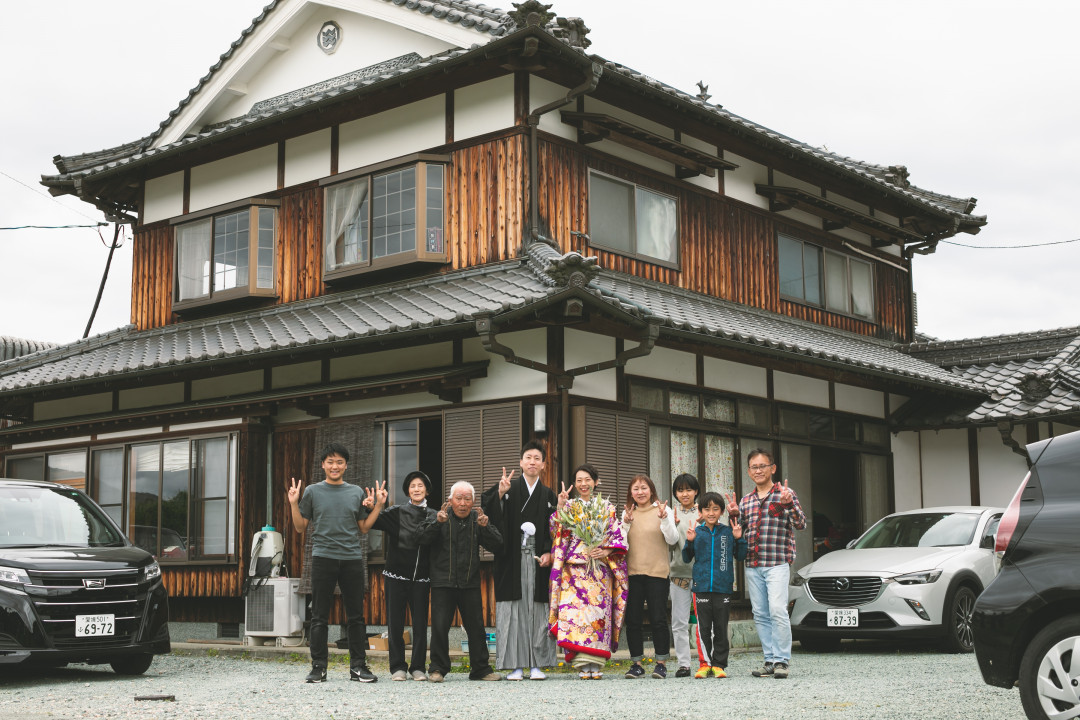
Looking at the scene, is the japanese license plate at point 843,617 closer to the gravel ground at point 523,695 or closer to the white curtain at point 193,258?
the gravel ground at point 523,695

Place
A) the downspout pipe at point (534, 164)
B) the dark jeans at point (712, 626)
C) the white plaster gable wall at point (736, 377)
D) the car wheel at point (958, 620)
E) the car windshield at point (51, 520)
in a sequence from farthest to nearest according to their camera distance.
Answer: the white plaster gable wall at point (736, 377)
the downspout pipe at point (534, 164)
the car wheel at point (958, 620)
the car windshield at point (51, 520)
the dark jeans at point (712, 626)

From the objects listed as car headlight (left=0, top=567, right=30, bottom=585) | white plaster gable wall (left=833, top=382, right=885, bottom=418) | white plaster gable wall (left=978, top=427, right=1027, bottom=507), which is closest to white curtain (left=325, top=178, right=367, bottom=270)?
car headlight (left=0, top=567, right=30, bottom=585)

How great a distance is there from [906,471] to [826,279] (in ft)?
9.44

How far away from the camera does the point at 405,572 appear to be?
923 cm

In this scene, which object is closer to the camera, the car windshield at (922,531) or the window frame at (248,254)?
the car windshield at (922,531)

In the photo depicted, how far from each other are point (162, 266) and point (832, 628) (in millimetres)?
9922

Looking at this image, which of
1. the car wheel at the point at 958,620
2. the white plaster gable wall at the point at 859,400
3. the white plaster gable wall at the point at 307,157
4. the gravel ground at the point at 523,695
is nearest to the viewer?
the gravel ground at the point at 523,695

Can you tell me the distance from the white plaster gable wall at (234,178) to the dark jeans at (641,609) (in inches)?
304

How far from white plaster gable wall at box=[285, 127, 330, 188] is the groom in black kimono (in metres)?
6.23

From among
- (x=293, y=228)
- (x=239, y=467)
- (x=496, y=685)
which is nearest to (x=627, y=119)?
(x=293, y=228)

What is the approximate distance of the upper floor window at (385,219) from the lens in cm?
1283

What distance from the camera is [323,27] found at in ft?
50.2

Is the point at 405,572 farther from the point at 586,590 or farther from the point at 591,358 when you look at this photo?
the point at 591,358

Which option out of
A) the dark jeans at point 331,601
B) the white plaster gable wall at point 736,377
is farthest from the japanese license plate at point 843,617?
the dark jeans at point 331,601
